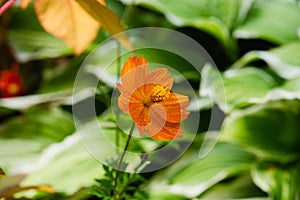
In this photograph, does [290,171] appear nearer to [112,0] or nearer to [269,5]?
[269,5]

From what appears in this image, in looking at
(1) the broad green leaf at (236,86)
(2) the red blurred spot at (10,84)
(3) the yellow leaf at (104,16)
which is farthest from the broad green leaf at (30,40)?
(3) the yellow leaf at (104,16)

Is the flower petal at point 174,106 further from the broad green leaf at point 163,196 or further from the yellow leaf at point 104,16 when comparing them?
the broad green leaf at point 163,196

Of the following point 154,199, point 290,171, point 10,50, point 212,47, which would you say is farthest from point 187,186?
point 10,50

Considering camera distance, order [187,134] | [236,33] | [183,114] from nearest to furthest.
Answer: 1. [183,114]
2. [187,134]
3. [236,33]

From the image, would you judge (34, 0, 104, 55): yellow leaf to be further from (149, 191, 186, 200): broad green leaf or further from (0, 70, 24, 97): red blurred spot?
(0, 70, 24, 97): red blurred spot

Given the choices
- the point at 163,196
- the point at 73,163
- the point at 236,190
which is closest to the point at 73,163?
the point at 73,163

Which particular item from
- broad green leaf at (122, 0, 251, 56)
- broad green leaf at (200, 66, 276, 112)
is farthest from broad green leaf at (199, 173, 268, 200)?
broad green leaf at (122, 0, 251, 56)
